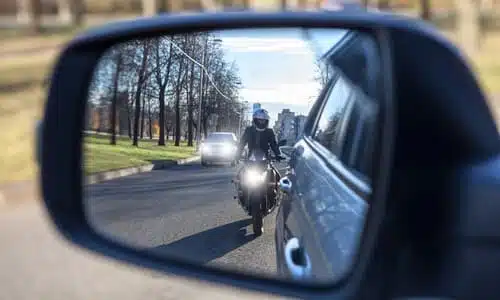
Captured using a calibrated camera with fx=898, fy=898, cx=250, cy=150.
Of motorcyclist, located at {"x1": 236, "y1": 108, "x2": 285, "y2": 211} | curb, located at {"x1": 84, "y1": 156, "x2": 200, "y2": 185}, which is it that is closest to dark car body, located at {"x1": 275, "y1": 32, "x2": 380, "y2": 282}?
motorcyclist, located at {"x1": 236, "y1": 108, "x2": 285, "y2": 211}

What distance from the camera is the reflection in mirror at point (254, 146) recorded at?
202 cm

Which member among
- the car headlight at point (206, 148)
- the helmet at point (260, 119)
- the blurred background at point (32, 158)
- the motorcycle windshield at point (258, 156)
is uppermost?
the helmet at point (260, 119)

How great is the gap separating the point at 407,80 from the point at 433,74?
58 millimetres

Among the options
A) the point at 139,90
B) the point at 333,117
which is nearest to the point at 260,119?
the point at 333,117

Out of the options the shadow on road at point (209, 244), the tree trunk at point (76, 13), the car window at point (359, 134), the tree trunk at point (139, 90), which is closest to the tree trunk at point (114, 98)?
the tree trunk at point (139, 90)

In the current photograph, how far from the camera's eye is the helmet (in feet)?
6.57

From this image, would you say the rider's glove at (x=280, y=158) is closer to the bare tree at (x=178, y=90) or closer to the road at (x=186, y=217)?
the road at (x=186, y=217)

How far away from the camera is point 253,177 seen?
2.04 meters

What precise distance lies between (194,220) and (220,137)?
218mm

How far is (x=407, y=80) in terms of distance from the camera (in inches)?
76.7

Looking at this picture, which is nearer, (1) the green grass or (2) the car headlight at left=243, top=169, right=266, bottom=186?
(2) the car headlight at left=243, top=169, right=266, bottom=186

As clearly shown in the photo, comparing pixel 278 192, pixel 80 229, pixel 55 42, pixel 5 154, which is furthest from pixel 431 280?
pixel 55 42

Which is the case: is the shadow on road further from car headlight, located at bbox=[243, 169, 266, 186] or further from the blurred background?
the blurred background

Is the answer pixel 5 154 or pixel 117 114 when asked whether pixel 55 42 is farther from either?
pixel 117 114
